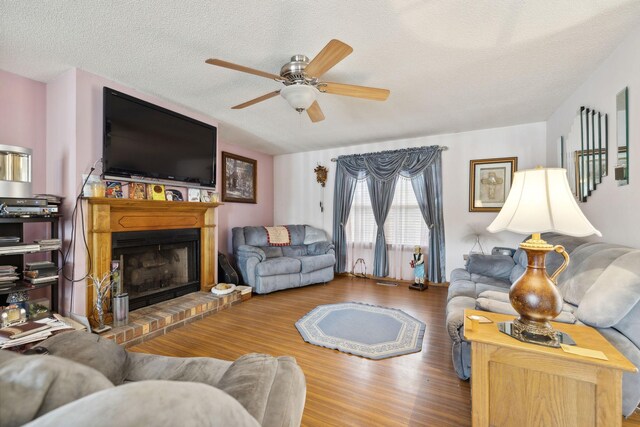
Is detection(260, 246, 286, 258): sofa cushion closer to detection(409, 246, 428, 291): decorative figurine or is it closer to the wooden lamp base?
detection(409, 246, 428, 291): decorative figurine

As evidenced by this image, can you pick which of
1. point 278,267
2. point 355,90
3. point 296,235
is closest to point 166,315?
point 278,267

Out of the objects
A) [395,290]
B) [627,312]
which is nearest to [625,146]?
[627,312]

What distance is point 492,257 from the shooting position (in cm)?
331

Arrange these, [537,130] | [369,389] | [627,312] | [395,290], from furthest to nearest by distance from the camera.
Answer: [395,290], [537,130], [369,389], [627,312]

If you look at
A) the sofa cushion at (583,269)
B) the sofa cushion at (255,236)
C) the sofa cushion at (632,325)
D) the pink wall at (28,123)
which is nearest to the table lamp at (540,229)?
the sofa cushion at (632,325)

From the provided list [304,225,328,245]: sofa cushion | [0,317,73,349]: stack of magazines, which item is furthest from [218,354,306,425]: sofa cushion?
[304,225,328,245]: sofa cushion

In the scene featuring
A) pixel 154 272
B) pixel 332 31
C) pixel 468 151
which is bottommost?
pixel 154 272

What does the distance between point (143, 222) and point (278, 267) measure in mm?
1830

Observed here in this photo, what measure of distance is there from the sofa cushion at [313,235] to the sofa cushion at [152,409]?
15.2ft

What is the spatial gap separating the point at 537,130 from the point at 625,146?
2.25 meters

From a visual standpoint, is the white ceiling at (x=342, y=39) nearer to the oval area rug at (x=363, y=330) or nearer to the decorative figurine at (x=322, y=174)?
the decorative figurine at (x=322, y=174)

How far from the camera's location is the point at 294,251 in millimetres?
4965

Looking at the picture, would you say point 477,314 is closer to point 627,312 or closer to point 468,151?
point 627,312

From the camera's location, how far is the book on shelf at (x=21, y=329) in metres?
1.83
